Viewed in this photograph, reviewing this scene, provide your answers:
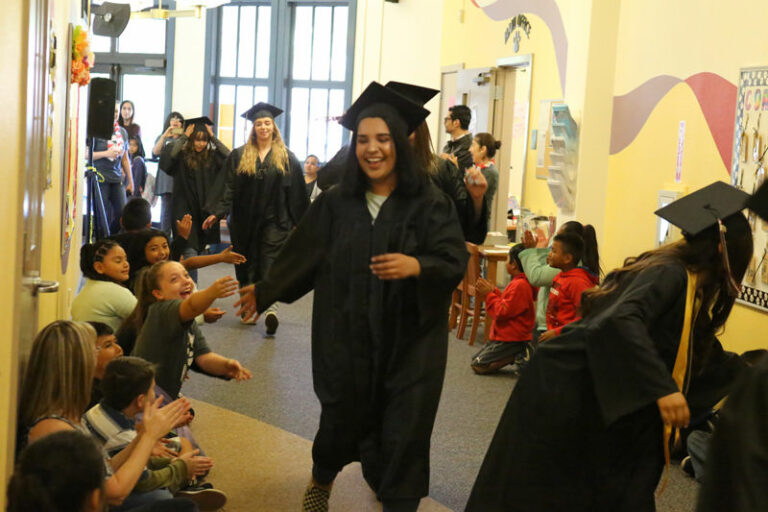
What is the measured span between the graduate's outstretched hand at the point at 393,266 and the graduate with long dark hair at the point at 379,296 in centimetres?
6

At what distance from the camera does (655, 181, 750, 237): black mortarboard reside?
3.02 metres

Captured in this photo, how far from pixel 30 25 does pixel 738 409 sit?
77.4 inches

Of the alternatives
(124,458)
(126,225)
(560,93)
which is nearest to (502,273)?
(560,93)

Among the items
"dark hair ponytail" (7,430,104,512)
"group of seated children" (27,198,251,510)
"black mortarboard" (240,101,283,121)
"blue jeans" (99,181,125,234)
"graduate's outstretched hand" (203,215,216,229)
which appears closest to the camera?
"dark hair ponytail" (7,430,104,512)

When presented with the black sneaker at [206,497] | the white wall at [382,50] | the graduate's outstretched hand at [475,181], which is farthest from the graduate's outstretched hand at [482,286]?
the white wall at [382,50]

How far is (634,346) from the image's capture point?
9.43 feet

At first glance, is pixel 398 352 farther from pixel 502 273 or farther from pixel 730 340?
pixel 502 273

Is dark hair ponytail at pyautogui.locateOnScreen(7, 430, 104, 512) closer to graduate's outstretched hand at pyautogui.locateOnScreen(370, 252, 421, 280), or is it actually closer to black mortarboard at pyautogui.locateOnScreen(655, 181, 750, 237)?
graduate's outstretched hand at pyautogui.locateOnScreen(370, 252, 421, 280)

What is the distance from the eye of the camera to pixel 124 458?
3023 millimetres

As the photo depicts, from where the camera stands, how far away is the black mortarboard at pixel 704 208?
9.89ft

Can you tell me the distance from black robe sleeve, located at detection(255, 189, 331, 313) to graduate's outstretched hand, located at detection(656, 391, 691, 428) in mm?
1425

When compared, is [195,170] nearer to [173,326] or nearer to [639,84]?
[639,84]

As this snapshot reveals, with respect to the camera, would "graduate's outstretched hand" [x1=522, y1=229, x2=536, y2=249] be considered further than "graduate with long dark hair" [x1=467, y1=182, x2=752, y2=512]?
Yes

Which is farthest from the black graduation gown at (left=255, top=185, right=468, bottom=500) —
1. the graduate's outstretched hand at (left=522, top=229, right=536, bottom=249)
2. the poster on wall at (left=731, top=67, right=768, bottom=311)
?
the graduate's outstretched hand at (left=522, top=229, right=536, bottom=249)
